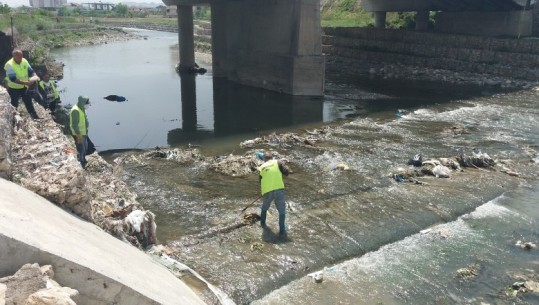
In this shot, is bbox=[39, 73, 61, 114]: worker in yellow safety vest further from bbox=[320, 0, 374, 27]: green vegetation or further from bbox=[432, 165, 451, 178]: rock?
bbox=[320, 0, 374, 27]: green vegetation

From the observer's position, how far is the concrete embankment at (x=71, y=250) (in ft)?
14.1

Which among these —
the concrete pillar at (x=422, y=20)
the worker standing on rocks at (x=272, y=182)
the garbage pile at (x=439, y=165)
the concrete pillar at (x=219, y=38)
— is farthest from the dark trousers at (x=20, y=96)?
the concrete pillar at (x=422, y=20)

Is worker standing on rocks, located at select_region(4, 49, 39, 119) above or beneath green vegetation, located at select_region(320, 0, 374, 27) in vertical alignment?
beneath

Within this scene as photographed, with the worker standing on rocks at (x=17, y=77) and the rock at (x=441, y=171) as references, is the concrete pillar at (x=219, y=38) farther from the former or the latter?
the rock at (x=441, y=171)

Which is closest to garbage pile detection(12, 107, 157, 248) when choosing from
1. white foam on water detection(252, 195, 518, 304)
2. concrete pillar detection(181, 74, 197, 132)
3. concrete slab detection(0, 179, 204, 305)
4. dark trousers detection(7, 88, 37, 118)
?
concrete slab detection(0, 179, 204, 305)

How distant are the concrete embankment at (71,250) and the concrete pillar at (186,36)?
33.4 metres

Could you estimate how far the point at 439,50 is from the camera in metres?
37.5

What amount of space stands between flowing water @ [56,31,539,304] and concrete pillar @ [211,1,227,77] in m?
12.0

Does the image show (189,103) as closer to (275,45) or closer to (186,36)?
(275,45)

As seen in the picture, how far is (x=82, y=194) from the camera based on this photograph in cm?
660

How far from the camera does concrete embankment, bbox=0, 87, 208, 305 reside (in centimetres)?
431

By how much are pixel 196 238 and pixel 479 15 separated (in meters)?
37.7

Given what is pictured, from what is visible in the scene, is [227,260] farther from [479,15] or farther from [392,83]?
[479,15]

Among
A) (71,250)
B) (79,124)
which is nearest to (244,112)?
(79,124)
